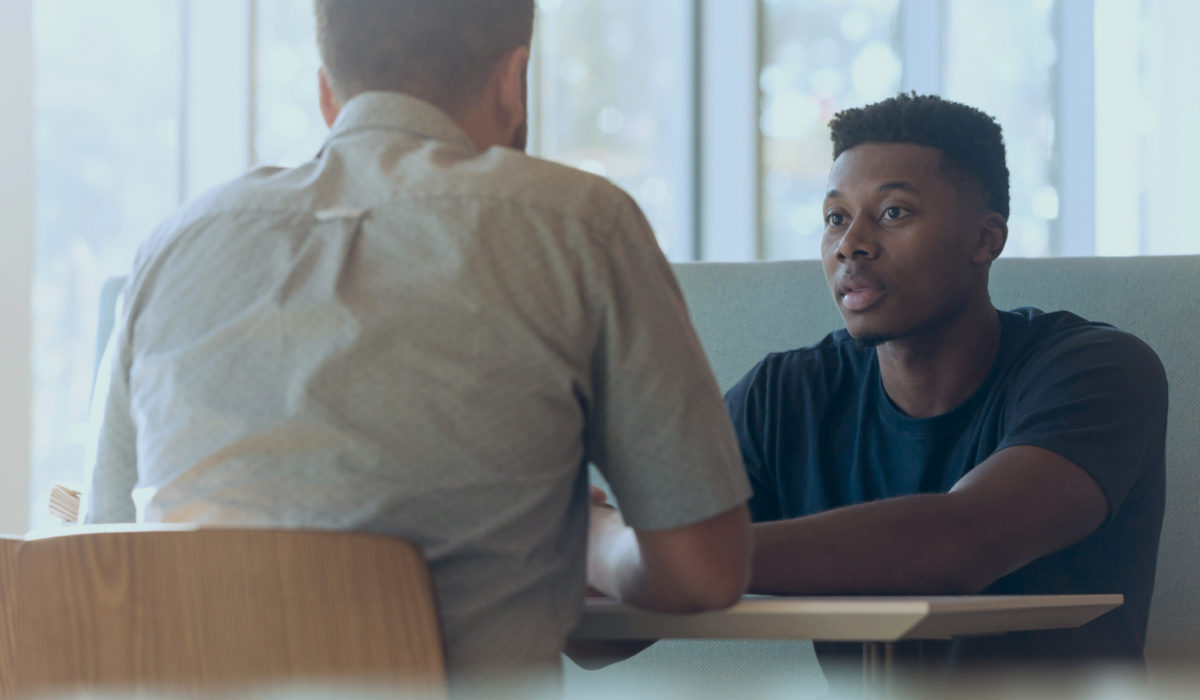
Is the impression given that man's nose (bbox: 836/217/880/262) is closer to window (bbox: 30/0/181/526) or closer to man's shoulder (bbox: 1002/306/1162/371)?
man's shoulder (bbox: 1002/306/1162/371)

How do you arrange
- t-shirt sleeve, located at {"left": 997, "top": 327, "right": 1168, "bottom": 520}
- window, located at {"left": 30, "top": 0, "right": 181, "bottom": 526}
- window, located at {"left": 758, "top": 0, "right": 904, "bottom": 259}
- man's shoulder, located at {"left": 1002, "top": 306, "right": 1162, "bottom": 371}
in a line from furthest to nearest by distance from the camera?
window, located at {"left": 758, "top": 0, "right": 904, "bottom": 259}
window, located at {"left": 30, "top": 0, "right": 181, "bottom": 526}
man's shoulder, located at {"left": 1002, "top": 306, "right": 1162, "bottom": 371}
t-shirt sleeve, located at {"left": 997, "top": 327, "right": 1168, "bottom": 520}

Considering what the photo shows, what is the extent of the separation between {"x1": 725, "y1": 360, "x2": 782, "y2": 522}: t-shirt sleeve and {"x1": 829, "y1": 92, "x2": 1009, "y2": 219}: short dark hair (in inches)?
13.8

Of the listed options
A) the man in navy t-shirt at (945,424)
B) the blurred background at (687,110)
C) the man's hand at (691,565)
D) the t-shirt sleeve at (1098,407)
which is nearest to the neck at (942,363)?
the man in navy t-shirt at (945,424)

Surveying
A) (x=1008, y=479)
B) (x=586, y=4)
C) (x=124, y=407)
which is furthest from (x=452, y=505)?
(x=586, y=4)

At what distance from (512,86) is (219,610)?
1.51ft

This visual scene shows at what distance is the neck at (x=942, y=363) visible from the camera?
162 centimetres

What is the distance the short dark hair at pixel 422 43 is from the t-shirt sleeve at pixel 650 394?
0.18 metres

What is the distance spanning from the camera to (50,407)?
293cm

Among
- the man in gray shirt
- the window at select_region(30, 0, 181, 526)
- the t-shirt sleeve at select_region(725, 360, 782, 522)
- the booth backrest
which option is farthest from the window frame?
the man in gray shirt

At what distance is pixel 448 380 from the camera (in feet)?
2.60

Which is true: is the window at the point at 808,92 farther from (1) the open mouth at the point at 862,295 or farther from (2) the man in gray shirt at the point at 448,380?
(2) the man in gray shirt at the point at 448,380

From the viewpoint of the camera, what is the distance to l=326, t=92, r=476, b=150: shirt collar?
90cm

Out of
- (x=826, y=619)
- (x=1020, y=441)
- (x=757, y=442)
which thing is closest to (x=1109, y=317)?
(x=757, y=442)

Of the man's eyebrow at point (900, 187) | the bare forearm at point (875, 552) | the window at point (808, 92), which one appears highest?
the window at point (808, 92)
